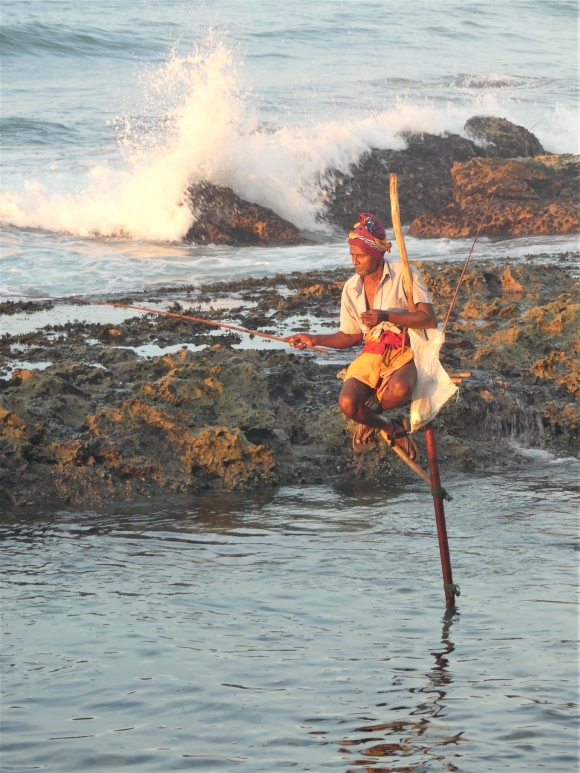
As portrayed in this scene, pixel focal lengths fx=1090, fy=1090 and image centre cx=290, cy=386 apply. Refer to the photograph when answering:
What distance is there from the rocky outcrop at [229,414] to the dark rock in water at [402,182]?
10.9 metres

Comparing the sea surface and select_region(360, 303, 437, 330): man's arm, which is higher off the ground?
select_region(360, 303, 437, 330): man's arm

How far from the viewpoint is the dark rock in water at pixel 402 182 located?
20.8 meters

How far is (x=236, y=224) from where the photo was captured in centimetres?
1884

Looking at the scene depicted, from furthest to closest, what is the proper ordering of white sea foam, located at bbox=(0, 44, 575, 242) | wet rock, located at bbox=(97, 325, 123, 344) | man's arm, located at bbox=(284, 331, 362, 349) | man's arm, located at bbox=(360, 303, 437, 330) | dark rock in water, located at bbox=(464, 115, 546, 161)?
dark rock in water, located at bbox=(464, 115, 546, 161) → white sea foam, located at bbox=(0, 44, 575, 242) → wet rock, located at bbox=(97, 325, 123, 344) → man's arm, located at bbox=(284, 331, 362, 349) → man's arm, located at bbox=(360, 303, 437, 330)

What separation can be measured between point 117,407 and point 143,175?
1449 centimetres

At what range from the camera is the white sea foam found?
63.5 ft

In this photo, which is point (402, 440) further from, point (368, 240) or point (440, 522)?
point (368, 240)

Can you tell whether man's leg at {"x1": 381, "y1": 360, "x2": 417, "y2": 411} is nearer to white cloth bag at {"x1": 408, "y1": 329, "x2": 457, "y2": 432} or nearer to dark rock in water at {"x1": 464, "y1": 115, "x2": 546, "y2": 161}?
white cloth bag at {"x1": 408, "y1": 329, "x2": 457, "y2": 432}

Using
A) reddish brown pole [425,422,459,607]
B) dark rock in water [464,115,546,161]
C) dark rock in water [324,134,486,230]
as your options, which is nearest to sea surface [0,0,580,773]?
reddish brown pole [425,422,459,607]

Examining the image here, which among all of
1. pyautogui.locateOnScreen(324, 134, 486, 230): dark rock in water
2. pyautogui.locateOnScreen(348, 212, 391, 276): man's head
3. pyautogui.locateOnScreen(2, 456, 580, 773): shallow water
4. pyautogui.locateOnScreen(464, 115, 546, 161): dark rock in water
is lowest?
pyautogui.locateOnScreen(2, 456, 580, 773): shallow water

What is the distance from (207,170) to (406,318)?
53.5 feet

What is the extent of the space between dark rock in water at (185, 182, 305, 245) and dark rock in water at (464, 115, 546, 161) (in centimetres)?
701

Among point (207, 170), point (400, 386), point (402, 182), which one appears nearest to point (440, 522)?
point (400, 386)

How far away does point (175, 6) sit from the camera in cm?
4322
